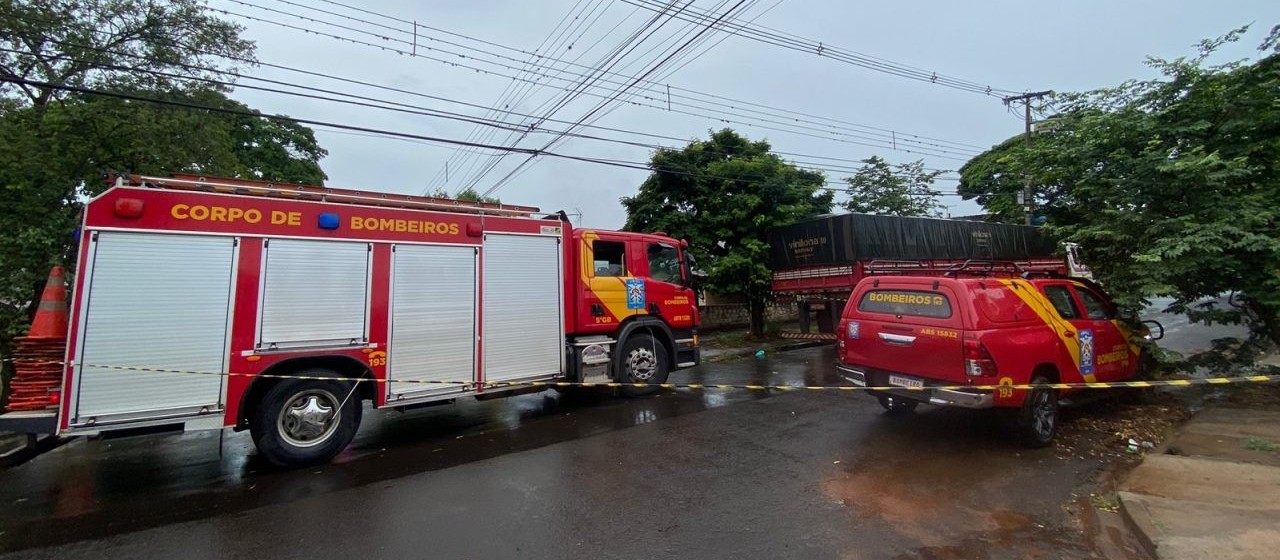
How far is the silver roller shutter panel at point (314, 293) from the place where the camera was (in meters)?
5.39

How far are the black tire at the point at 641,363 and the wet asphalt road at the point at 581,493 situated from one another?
42.5 inches

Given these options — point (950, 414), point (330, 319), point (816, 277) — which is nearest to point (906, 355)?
point (950, 414)

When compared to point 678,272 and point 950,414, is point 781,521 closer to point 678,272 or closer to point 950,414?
point 950,414

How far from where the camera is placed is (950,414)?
6.88 m

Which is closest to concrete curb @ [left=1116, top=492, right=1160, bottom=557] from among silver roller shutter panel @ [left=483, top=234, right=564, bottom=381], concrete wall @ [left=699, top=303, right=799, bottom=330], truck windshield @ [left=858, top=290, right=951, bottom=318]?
truck windshield @ [left=858, top=290, right=951, bottom=318]

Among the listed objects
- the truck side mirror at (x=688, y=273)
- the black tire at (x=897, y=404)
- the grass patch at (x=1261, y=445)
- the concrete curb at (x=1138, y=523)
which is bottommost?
the concrete curb at (x=1138, y=523)

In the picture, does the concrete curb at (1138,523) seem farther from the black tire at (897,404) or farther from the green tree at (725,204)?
the green tree at (725,204)

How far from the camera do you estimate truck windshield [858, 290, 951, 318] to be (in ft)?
18.3

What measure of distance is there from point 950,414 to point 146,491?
8.53 metres

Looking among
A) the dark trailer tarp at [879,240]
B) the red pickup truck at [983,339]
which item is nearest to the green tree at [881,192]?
the dark trailer tarp at [879,240]

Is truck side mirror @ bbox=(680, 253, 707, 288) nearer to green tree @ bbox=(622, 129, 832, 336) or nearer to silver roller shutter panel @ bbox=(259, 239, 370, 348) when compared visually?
silver roller shutter panel @ bbox=(259, 239, 370, 348)

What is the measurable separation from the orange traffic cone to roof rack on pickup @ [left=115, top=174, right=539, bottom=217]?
3.70 feet

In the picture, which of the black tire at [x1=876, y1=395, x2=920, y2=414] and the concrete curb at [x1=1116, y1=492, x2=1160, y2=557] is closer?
the concrete curb at [x1=1116, y1=492, x2=1160, y2=557]

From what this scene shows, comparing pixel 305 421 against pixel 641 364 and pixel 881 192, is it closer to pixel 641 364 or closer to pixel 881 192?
pixel 641 364
